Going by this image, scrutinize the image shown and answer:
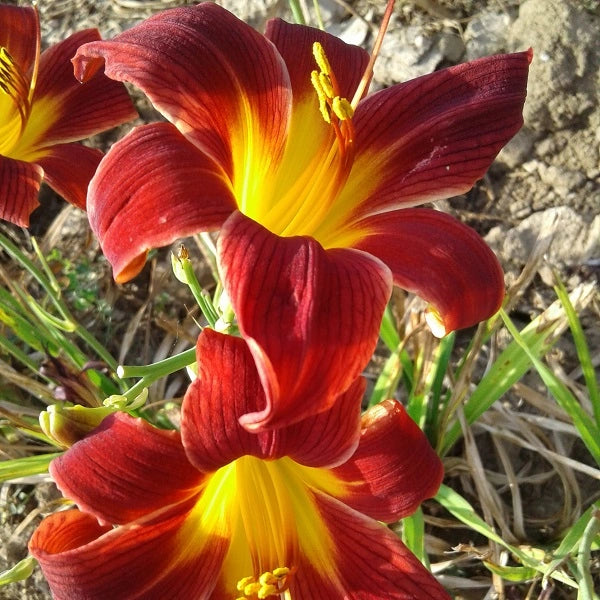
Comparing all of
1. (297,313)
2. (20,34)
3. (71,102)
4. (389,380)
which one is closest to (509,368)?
(389,380)

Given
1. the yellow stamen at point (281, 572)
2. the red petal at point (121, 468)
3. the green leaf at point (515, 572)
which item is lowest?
the green leaf at point (515, 572)

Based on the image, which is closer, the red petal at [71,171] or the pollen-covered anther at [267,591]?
the pollen-covered anther at [267,591]

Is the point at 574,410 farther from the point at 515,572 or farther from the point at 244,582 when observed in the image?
the point at 244,582

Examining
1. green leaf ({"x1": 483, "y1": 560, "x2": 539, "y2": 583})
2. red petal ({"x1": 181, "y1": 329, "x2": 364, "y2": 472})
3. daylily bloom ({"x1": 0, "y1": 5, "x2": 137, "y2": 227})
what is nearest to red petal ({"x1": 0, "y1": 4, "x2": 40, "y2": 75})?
daylily bloom ({"x1": 0, "y1": 5, "x2": 137, "y2": 227})

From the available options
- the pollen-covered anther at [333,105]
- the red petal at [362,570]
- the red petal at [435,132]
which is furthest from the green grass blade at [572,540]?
the pollen-covered anther at [333,105]

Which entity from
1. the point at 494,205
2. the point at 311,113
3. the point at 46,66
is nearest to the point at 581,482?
the point at 494,205

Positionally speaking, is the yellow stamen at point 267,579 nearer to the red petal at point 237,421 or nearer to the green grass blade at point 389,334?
the red petal at point 237,421

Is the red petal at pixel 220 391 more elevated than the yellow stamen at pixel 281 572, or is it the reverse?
the red petal at pixel 220 391

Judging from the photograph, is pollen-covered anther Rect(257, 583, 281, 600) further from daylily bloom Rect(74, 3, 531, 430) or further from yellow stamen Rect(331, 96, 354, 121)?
yellow stamen Rect(331, 96, 354, 121)
